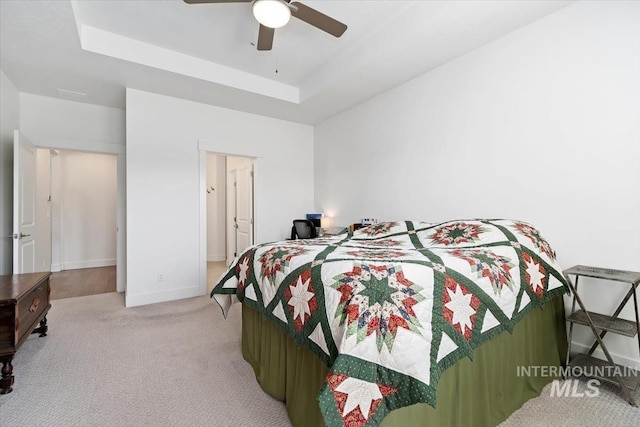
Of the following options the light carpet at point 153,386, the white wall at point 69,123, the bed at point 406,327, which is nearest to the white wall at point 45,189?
the white wall at point 69,123

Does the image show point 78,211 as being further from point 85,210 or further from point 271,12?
point 271,12

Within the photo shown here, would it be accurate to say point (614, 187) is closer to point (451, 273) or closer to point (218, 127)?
point (451, 273)

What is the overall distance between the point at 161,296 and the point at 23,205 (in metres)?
1.69

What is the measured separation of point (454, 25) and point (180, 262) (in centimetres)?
388

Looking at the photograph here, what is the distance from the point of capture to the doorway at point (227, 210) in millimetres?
4734

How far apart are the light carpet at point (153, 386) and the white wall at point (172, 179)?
85cm

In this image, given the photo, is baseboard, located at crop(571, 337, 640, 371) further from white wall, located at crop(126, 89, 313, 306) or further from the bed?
white wall, located at crop(126, 89, 313, 306)

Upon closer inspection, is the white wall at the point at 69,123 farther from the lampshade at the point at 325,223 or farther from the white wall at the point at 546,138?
the white wall at the point at 546,138

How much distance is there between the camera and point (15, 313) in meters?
1.86

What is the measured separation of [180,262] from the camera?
3795mm

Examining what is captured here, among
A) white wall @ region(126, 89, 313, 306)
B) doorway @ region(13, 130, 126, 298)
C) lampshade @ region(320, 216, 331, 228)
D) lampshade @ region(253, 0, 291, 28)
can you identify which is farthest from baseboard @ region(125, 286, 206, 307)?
lampshade @ region(253, 0, 291, 28)

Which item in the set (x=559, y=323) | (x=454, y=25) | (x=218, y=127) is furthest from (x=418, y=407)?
(x=218, y=127)

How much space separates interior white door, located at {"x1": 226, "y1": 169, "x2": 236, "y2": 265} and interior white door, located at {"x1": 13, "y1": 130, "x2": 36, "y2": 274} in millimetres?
2709

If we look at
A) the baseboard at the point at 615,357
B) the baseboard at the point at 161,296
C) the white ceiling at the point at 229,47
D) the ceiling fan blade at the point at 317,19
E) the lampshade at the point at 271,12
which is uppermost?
the white ceiling at the point at 229,47
